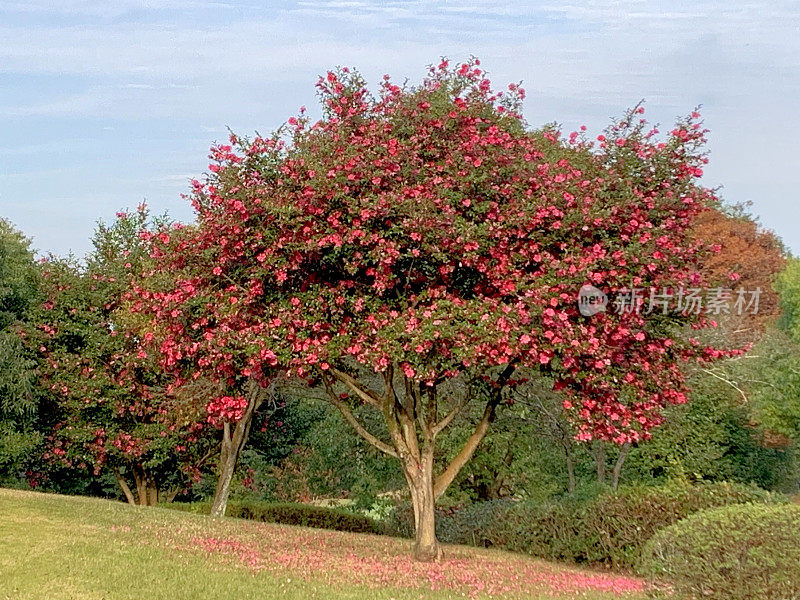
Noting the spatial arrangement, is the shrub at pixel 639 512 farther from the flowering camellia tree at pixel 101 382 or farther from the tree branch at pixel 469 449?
the flowering camellia tree at pixel 101 382

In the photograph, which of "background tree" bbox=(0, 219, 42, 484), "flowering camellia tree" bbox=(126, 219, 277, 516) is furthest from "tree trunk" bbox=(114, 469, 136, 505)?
"flowering camellia tree" bbox=(126, 219, 277, 516)

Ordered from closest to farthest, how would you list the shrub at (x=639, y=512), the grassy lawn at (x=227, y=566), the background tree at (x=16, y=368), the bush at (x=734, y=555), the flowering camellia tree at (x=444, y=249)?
the bush at (x=734, y=555) → the grassy lawn at (x=227, y=566) → the flowering camellia tree at (x=444, y=249) → the shrub at (x=639, y=512) → the background tree at (x=16, y=368)

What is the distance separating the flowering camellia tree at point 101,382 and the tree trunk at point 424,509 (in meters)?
10.9

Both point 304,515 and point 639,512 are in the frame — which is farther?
point 304,515

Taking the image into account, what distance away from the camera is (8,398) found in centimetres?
2566

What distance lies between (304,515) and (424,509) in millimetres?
10671

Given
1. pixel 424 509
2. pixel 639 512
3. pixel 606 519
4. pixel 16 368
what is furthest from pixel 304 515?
pixel 639 512

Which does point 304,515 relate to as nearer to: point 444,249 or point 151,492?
point 151,492

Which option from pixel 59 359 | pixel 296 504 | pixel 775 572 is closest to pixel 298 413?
pixel 296 504

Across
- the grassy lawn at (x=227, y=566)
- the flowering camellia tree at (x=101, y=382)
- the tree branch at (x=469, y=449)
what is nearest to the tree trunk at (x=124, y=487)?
the flowering camellia tree at (x=101, y=382)

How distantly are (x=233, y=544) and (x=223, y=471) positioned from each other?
352 inches

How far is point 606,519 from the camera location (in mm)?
16922

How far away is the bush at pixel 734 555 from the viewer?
9.98 m

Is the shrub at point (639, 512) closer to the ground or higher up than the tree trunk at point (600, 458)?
closer to the ground
